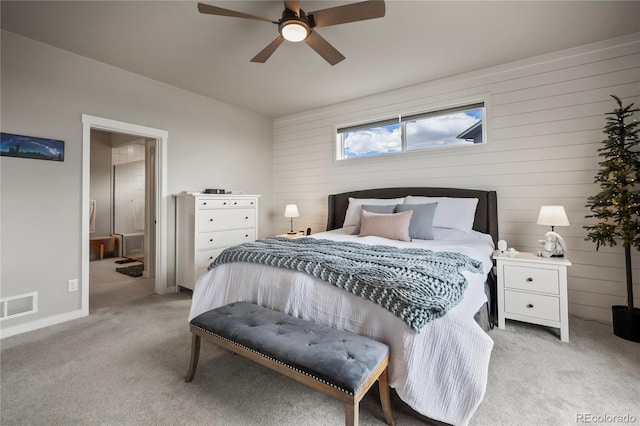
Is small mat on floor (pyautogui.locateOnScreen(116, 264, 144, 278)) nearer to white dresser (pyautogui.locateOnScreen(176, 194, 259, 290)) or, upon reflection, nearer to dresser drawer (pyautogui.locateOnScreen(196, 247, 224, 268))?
white dresser (pyautogui.locateOnScreen(176, 194, 259, 290))

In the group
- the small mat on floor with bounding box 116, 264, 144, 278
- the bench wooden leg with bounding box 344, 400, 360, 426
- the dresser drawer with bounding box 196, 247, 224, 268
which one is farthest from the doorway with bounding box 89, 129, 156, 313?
the bench wooden leg with bounding box 344, 400, 360, 426

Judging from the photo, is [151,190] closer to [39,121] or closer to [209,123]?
[209,123]

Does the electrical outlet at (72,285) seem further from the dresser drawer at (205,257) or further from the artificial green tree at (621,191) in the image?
the artificial green tree at (621,191)

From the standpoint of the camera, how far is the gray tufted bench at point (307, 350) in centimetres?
117

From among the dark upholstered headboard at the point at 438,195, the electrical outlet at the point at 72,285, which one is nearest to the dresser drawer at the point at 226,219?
the dark upholstered headboard at the point at 438,195

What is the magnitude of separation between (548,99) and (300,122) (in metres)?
3.27

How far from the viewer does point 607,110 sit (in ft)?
8.75

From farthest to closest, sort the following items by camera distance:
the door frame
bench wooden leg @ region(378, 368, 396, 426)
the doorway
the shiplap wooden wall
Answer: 1. the doorway
2. the door frame
3. the shiplap wooden wall
4. bench wooden leg @ region(378, 368, 396, 426)

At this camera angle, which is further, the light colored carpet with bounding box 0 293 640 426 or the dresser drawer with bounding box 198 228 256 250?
the dresser drawer with bounding box 198 228 256 250

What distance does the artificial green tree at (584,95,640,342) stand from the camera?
226 cm

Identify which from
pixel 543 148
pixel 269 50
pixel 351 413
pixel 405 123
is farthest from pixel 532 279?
pixel 269 50

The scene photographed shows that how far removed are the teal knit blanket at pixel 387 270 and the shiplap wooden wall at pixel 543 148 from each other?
1611mm

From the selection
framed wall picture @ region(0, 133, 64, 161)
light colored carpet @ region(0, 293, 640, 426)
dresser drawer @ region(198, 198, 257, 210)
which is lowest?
light colored carpet @ region(0, 293, 640, 426)

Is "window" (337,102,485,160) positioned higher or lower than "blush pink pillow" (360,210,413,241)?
higher
